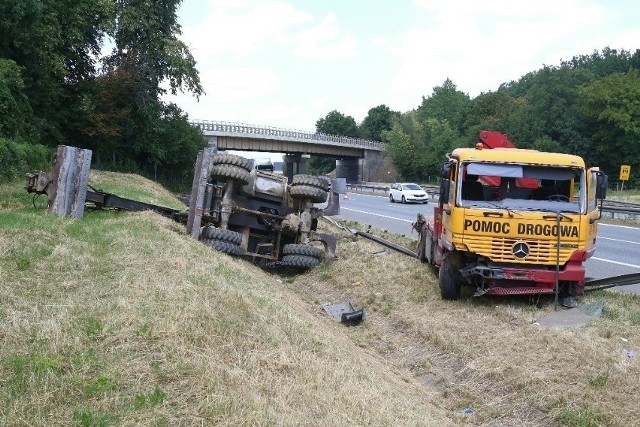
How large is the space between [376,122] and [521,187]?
121206 millimetres

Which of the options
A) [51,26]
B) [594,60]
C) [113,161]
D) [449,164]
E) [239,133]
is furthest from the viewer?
[594,60]

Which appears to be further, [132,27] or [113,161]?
[113,161]

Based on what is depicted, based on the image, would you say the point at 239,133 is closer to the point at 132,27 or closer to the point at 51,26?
the point at 132,27

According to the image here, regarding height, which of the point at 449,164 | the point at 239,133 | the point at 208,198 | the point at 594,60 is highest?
the point at 594,60

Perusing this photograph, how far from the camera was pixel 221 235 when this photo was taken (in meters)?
13.1

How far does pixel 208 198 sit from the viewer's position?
13523 mm

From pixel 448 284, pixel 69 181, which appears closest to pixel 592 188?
pixel 448 284

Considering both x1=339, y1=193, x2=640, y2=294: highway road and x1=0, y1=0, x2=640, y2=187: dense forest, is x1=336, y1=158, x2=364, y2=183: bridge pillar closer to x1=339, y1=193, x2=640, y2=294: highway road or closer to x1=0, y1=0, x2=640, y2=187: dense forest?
x1=0, y1=0, x2=640, y2=187: dense forest

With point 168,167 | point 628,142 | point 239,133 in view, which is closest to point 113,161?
point 168,167

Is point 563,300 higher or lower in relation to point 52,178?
lower

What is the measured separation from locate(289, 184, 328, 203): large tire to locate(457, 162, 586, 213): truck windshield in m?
3.99

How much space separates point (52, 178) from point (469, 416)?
9.38 meters


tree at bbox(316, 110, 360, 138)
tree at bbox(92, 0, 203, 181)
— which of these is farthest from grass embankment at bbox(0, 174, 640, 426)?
tree at bbox(316, 110, 360, 138)

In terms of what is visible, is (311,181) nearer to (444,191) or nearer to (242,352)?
(444,191)
